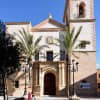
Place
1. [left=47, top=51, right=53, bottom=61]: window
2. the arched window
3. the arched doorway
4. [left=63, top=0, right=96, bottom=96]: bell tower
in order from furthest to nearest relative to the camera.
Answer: the arched window
the arched doorway
[left=47, top=51, right=53, bottom=61]: window
[left=63, top=0, right=96, bottom=96]: bell tower

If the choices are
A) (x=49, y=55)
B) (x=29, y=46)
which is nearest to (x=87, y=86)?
(x=49, y=55)

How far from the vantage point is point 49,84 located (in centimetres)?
3359

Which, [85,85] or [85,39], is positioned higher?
[85,39]

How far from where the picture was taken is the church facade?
31.6 meters

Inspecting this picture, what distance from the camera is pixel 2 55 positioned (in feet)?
65.2

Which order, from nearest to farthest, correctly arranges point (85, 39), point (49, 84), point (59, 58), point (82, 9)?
point (85, 39) → point (59, 58) → point (49, 84) → point (82, 9)

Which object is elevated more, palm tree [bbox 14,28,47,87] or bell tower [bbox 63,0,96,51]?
bell tower [bbox 63,0,96,51]

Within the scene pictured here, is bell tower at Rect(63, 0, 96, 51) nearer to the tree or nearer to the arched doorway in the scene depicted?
the arched doorway

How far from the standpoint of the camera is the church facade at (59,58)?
31.6 metres

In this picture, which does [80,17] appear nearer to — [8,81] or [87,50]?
[87,50]

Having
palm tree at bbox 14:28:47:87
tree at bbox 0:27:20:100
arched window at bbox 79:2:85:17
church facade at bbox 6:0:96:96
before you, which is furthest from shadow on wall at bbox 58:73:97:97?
tree at bbox 0:27:20:100

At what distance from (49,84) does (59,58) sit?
13.4 ft

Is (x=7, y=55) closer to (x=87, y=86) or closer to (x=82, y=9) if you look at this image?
(x=87, y=86)

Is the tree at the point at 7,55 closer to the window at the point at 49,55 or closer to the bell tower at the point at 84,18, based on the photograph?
the window at the point at 49,55
